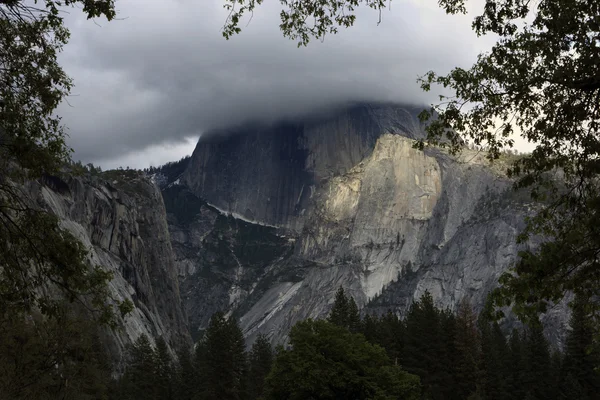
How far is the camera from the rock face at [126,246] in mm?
129000

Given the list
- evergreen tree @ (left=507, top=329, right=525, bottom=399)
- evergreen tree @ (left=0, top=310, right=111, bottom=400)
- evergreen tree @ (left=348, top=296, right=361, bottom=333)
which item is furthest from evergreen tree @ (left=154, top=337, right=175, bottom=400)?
evergreen tree @ (left=0, top=310, right=111, bottom=400)

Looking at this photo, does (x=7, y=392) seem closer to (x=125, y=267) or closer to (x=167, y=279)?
(x=125, y=267)

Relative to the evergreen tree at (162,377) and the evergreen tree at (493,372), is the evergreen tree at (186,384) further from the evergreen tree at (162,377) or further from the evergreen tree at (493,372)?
the evergreen tree at (493,372)

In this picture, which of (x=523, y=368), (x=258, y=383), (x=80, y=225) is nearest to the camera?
(x=523, y=368)

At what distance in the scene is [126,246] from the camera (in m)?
166

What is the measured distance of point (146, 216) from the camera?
7741 inches

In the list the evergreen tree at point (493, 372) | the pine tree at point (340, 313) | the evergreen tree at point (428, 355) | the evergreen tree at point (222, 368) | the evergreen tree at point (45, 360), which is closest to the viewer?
the evergreen tree at point (45, 360)

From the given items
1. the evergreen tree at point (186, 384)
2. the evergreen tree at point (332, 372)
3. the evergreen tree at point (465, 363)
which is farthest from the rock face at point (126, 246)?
the evergreen tree at point (332, 372)

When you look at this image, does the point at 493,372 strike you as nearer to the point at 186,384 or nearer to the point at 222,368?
the point at 222,368

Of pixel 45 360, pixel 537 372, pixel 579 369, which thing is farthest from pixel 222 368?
pixel 45 360

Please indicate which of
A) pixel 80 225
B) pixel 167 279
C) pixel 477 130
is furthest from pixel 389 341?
pixel 167 279

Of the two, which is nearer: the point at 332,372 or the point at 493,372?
the point at 332,372

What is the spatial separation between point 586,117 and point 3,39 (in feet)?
39.7

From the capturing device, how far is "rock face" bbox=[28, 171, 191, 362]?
423 ft
